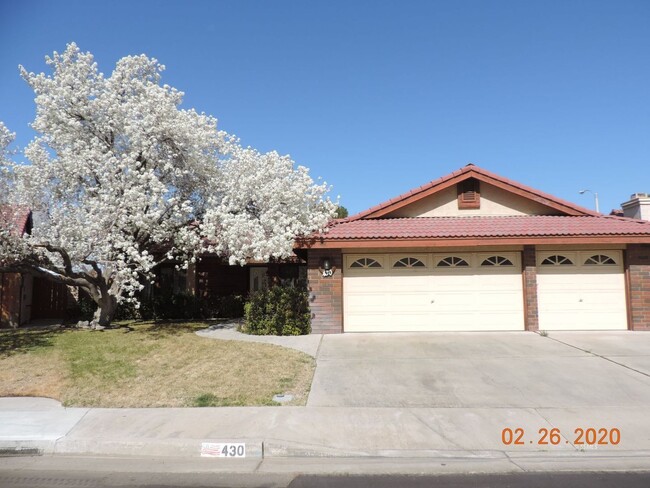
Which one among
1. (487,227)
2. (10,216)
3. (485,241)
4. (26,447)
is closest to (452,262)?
(485,241)

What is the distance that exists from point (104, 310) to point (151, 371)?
641 cm

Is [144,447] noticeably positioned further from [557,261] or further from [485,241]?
[557,261]

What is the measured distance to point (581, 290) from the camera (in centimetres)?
1220

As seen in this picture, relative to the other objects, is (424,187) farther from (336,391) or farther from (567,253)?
(336,391)

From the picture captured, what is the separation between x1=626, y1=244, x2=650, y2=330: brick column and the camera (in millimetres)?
11852

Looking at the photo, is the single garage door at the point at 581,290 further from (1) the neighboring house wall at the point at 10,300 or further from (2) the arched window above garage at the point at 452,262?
(1) the neighboring house wall at the point at 10,300

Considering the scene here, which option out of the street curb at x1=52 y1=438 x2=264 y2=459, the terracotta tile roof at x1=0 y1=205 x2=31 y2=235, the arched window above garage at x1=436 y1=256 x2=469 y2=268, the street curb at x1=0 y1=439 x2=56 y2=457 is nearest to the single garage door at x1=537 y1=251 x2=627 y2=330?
the arched window above garage at x1=436 y1=256 x2=469 y2=268

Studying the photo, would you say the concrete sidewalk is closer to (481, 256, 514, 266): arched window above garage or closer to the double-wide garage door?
the double-wide garage door

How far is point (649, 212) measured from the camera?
14.8 metres

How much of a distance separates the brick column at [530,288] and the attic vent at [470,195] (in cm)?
216

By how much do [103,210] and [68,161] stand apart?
1742 mm

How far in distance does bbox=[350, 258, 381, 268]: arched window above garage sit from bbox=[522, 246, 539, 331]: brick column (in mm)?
3905

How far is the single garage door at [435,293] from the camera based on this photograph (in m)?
12.3
